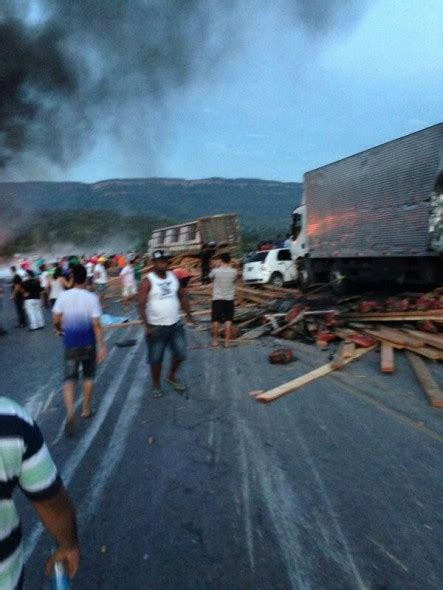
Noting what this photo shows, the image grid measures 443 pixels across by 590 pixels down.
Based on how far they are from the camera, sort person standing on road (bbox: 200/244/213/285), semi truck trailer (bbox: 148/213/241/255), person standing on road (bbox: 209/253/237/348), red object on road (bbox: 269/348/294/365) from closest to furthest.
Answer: red object on road (bbox: 269/348/294/365) → person standing on road (bbox: 209/253/237/348) → person standing on road (bbox: 200/244/213/285) → semi truck trailer (bbox: 148/213/241/255)

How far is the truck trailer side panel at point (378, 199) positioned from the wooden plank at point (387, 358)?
368 cm

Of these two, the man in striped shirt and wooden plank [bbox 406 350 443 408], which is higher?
the man in striped shirt

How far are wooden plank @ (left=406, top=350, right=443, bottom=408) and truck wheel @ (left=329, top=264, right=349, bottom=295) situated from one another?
6.92 m

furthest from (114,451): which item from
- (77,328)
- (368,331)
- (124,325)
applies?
(124,325)

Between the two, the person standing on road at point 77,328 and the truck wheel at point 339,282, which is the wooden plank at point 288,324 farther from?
the person standing on road at point 77,328

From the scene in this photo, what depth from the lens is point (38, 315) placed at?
12.8 m

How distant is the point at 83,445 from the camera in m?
4.54

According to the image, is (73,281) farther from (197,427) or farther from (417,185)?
(417,185)

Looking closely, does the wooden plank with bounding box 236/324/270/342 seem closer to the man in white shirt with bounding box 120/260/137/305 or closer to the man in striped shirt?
the man in white shirt with bounding box 120/260/137/305

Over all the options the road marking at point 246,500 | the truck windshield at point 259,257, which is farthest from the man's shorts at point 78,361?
the truck windshield at point 259,257

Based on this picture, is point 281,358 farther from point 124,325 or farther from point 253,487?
point 124,325

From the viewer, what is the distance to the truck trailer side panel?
→ 10266 mm

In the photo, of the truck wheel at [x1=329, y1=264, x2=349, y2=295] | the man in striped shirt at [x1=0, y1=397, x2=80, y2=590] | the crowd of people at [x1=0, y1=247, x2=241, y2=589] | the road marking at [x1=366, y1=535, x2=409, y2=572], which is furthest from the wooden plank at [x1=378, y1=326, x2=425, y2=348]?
the man in striped shirt at [x1=0, y1=397, x2=80, y2=590]

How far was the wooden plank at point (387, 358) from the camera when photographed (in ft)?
21.9
